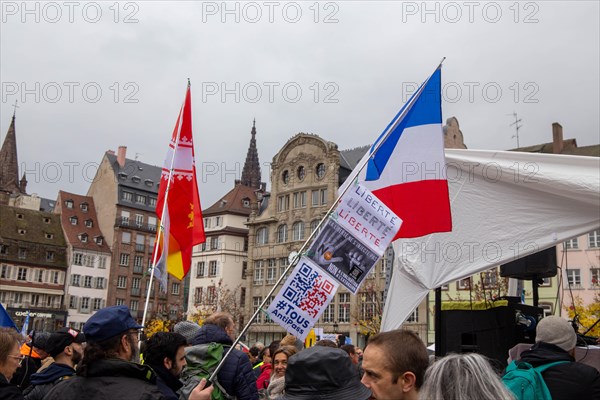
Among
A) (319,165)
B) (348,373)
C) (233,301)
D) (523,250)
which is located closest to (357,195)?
(523,250)

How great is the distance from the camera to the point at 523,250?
6730 mm

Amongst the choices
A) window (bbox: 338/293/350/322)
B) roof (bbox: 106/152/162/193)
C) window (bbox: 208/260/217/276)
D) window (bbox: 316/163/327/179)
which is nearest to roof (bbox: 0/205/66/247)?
roof (bbox: 106/152/162/193)

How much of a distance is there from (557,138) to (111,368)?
160ft

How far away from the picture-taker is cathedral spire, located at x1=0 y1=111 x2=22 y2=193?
9631 cm

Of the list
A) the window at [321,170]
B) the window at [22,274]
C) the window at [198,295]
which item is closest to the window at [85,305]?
the window at [22,274]

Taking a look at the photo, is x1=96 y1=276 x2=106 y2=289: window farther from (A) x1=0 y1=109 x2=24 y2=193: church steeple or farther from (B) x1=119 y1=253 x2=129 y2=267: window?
(A) x1=0 y1=109 x2=24 y2=193: church steeple

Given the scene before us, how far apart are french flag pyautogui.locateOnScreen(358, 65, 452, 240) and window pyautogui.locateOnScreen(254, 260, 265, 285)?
5009cm

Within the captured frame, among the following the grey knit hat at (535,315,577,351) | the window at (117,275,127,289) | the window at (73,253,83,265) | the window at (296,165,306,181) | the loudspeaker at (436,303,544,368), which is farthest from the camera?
the window at (117,275,127,289)

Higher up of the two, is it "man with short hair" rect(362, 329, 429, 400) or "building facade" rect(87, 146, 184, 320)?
"building facade" rect(87, 146, 184, 320)

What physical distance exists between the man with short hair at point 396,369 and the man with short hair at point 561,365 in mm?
1521

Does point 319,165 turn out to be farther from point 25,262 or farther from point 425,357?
point 425,357

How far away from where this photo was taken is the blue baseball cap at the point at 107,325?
323 cm

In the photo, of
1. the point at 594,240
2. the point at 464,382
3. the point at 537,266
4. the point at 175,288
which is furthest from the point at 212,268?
the point at 464,382

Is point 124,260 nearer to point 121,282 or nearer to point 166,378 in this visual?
point 121,282
